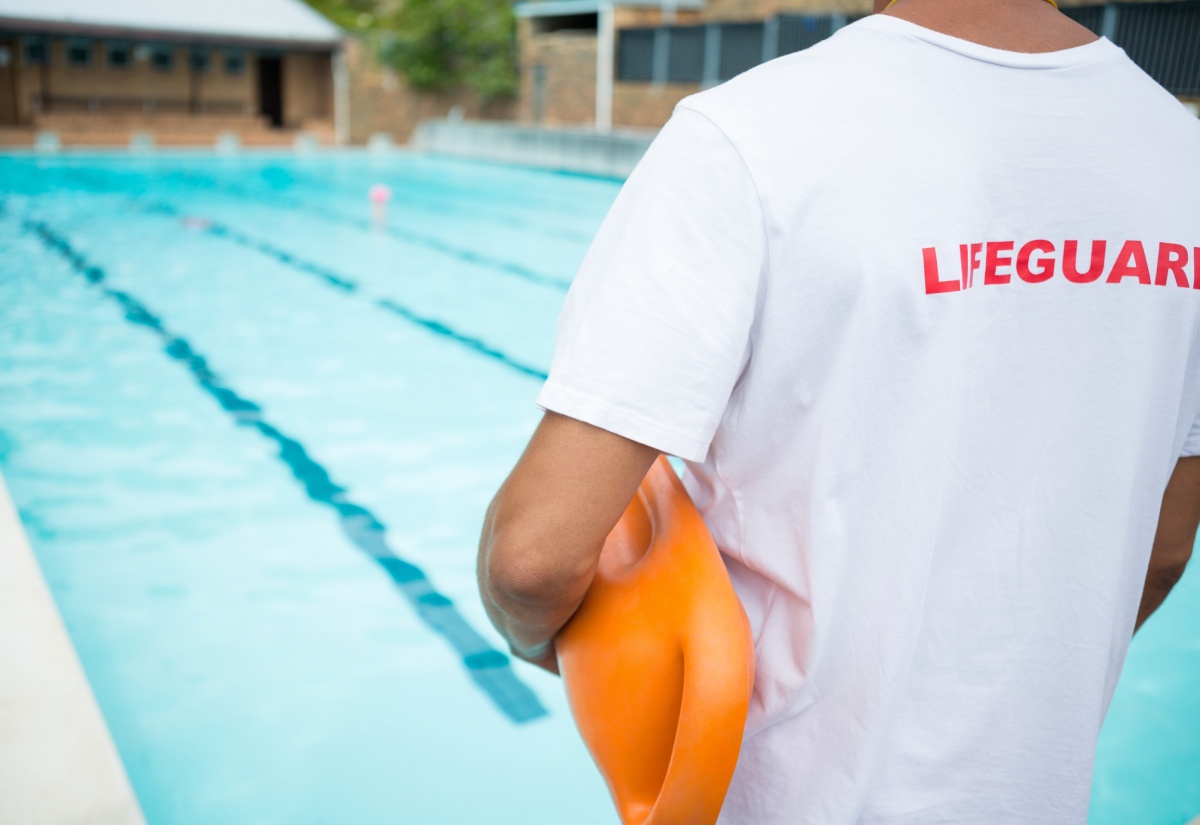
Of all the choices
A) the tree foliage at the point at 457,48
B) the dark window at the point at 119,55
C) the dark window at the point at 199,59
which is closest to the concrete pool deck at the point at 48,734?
the dark window at the point at 119,55

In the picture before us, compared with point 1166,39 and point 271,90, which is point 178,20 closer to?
point 271,90

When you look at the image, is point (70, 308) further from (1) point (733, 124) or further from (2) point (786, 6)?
(2) point (786, 6)

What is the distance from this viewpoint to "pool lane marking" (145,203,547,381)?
6.09 meters

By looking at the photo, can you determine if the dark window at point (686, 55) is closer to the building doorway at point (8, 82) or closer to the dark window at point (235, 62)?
the dark window at point (235, 62)

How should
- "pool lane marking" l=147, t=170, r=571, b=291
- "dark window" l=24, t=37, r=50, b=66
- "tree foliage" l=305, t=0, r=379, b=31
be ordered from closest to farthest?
1. "pool lane marking" l=147, t=170, r=571, b=291
2. "dark window" l=24, t=37, r=50, b=66
3. "tree foliage" l=305, t=0, r=379, b=31

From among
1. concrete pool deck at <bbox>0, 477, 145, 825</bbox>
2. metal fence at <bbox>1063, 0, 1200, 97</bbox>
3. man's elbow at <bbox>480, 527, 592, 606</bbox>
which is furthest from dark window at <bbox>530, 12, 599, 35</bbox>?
man's elbow at <bbox>480, 527, 592, 606</bbox>

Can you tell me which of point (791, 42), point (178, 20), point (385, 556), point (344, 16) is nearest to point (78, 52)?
point (178, 20)

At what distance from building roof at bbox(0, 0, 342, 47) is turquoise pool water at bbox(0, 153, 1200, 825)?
16585 mm

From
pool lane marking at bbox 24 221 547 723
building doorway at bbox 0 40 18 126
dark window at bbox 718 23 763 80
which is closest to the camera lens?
pool lane marking at bbox 24 221 547 723

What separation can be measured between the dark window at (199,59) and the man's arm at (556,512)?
95.7ft

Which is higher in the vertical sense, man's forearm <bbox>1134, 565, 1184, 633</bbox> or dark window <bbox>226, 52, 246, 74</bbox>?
dark window <bbox>226, 52, 246, 74</bbox>

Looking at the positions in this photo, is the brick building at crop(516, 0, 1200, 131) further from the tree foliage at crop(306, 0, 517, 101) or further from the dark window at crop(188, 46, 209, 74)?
the dark window at crop(188, 46, 209, 74)

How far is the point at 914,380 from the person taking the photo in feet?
2.49

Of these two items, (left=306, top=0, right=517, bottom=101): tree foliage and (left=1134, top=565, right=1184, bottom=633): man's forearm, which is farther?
(left=306, top=0, right=517, bottom=101): tree foliage
